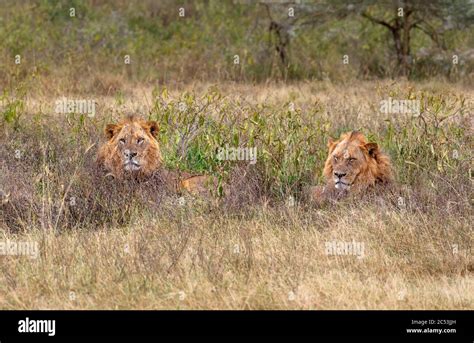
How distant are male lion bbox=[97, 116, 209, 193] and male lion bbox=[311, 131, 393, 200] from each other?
1052 millimetres

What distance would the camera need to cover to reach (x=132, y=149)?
816 cm

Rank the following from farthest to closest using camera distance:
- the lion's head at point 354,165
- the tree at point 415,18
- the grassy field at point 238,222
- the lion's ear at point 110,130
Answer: the tree at point 415,18
the lion's ear at point 110,130
the lion's head at point 354,165
the grassy field at point 238,222

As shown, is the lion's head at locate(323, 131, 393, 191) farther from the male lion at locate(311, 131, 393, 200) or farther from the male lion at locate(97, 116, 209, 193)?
the male lion at locate(97, 116, 209, 193)

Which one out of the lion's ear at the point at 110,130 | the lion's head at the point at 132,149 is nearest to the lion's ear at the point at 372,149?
the lion's head at the point at 132,149

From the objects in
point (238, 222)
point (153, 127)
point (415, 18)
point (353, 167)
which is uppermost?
point (415, 18)

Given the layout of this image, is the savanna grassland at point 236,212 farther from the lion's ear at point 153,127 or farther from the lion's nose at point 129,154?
the lion's ear at point 153,127

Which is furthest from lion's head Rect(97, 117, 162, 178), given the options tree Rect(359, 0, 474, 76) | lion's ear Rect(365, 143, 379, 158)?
tree Rect(359, 0, 474, 76)

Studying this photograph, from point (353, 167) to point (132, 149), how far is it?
1746 mm

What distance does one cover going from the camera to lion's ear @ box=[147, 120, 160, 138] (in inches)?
327

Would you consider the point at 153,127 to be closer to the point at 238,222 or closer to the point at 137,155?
the point at 137,155

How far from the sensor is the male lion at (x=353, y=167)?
7.74 metres

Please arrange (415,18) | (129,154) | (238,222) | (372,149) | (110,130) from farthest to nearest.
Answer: (415,18)
(110,130)
(129,154)
(372,149)
(238,222)

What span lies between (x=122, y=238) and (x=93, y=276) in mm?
757

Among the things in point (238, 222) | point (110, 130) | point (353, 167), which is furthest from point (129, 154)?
point (353, 167)
